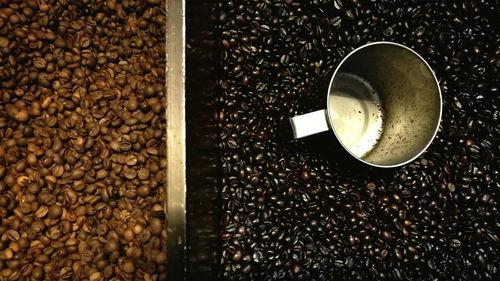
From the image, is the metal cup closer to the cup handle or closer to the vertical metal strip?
the cup handle

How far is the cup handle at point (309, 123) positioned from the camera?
51.6 inches

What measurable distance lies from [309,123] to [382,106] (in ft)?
1.53

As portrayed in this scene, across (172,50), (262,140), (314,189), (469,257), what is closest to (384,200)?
(314,189)

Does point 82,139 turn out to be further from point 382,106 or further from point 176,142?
point 382,106

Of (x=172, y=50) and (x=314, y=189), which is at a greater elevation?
(x=172, y=50)

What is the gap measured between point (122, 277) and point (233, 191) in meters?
0.47

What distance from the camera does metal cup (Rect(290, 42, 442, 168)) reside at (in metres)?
1.44

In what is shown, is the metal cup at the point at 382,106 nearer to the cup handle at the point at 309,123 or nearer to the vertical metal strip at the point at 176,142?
the cup handle at the point at 309,123

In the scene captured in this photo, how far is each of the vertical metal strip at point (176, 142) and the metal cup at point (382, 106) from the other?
0.35 meters

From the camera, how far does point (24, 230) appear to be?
1.46 m

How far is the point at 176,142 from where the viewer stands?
1.18 m

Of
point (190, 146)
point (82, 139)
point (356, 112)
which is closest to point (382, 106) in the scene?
point (356, 112)

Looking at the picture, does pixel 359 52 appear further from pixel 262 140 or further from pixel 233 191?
pixel 233 191

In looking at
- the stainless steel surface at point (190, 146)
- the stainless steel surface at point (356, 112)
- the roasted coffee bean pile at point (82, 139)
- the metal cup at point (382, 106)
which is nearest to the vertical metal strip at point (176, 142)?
the stainless steel surface at point (190, 146)
